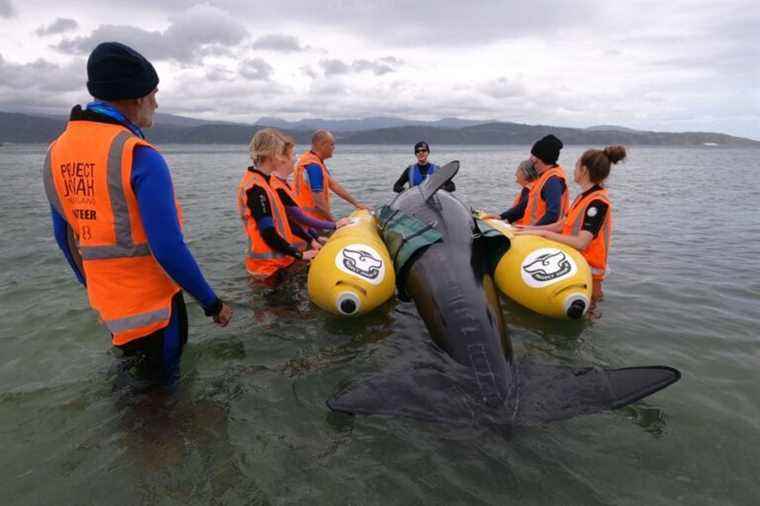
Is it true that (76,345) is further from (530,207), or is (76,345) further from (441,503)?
(530,207)

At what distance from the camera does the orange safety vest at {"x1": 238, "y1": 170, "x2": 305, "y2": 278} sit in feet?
20.5

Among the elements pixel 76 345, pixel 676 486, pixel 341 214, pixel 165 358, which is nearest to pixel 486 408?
pixel 676 486

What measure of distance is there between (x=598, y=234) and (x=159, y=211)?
5680 millimetres

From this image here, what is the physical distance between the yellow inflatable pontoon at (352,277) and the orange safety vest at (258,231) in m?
0.83

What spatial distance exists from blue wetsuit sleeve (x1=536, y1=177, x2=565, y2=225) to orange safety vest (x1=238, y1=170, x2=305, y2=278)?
166 inches

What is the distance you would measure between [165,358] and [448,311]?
102 inches

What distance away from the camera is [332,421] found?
161 inches

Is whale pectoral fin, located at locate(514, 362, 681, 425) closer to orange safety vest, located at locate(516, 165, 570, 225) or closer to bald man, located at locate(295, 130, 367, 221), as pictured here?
orange safety vest, located at locate(516, 165, 570, 225)

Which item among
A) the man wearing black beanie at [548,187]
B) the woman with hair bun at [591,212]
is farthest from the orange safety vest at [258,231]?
the man wearing black beanie at [548,187]

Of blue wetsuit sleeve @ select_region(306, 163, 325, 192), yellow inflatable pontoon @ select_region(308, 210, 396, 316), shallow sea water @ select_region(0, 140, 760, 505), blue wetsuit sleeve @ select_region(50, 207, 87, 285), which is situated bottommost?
shallow sea water @ select_region(0, 140, 760, 505)

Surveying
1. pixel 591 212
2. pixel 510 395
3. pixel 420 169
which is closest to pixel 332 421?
pixel 510 395

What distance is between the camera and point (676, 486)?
11.1 feet

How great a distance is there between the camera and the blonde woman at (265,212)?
6188 mm

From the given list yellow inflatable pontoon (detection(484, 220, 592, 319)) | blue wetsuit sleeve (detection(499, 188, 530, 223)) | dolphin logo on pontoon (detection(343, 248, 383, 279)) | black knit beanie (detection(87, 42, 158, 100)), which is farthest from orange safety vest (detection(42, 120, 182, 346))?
blue wetsuit sleeve (detection(499, 188, 530, 223))
